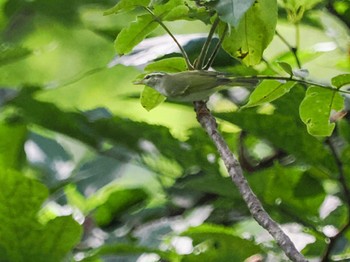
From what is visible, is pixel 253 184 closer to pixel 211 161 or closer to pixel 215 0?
pixel 211 161

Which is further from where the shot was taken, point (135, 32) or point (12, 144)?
point (12, 144)

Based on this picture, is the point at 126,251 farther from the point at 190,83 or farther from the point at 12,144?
the point at 12,144

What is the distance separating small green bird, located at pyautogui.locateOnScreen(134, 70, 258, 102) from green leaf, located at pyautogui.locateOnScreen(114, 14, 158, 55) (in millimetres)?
30

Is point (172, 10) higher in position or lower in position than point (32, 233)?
higher

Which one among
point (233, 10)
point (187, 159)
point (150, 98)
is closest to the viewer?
point (233, 10)

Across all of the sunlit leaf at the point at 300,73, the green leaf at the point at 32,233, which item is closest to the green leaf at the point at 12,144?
the green leaf at the point at 32,233

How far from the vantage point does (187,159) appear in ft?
2.17

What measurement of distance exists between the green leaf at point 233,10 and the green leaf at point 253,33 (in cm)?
5

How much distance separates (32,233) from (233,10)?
0.64 feet

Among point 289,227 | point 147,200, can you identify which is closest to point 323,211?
point 289,227

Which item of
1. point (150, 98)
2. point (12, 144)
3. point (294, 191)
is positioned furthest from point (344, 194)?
point (12, 144)

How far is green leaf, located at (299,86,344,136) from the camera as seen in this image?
49 cm

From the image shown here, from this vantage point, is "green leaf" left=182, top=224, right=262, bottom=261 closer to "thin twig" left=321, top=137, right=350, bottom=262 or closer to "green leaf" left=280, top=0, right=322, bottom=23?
"thin twig" left=321, top=137, right=350, bottom=262

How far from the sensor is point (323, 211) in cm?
65
